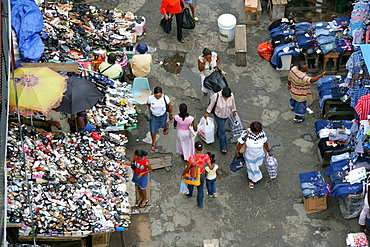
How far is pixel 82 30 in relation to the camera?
13.9 meters

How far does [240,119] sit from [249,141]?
205 centimetres

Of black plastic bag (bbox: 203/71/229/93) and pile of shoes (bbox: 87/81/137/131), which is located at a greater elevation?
black plastic bag (bbox: 203/71/229/93)

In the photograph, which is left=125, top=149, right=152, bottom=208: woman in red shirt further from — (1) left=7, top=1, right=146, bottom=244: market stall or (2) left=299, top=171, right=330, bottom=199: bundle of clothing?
(2) left=299, top=171, right=330, bottom=199: bundle of clothing

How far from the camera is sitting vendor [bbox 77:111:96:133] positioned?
1136 cm

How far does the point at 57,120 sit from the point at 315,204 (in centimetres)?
506

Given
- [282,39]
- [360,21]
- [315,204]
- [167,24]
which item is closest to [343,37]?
[360,21]

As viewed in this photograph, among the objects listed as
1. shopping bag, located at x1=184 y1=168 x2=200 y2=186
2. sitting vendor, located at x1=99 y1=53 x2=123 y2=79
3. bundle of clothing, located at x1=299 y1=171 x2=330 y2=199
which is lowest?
bundle of clothing, located at x1=299 y1=171 x2=330 y2=199

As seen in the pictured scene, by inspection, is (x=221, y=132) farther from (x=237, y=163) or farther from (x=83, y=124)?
(x=83, y=124)

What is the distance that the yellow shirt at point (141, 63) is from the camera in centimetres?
1302

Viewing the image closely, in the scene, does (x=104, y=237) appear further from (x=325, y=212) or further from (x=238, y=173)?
(x=325, y=212)

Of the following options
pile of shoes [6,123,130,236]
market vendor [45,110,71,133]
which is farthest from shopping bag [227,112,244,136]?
market vendor [45,110,71,133]

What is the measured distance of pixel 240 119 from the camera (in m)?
13.0

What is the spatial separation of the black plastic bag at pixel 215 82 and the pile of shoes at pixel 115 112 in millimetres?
1632

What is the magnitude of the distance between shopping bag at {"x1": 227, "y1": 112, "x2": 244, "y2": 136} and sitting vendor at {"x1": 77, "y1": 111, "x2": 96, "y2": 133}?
2.79 metres
